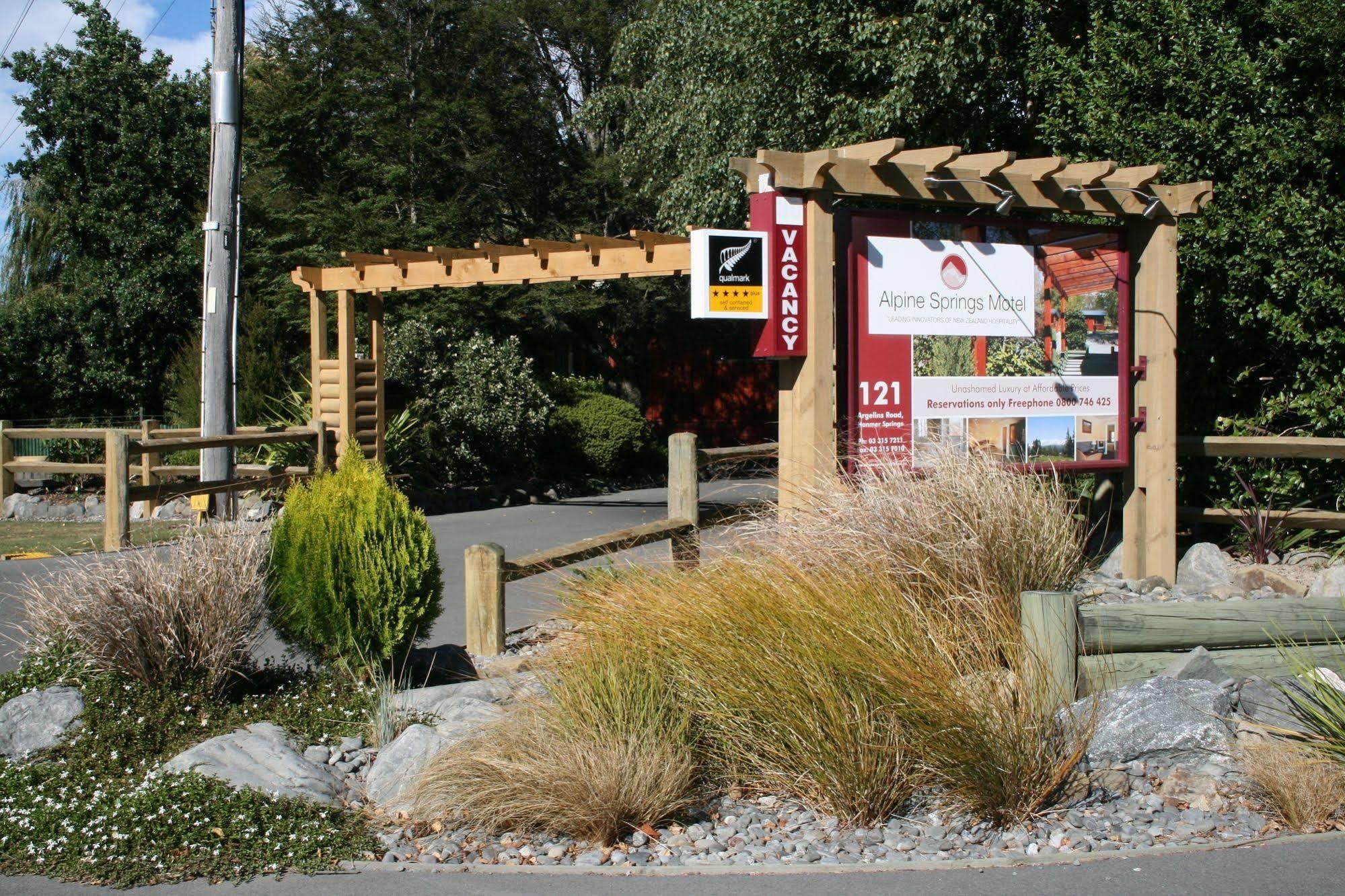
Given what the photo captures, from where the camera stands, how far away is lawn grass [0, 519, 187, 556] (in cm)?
1185

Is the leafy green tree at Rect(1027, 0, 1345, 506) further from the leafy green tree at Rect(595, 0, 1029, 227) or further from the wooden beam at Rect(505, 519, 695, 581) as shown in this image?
the wooden beam at Rect(505, 519, 695, 581)

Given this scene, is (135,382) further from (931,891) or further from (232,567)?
(931,891)

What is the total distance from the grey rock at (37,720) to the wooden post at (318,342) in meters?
9.64

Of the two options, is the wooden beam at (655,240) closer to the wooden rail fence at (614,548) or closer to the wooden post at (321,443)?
the wooden rail fence at (614,548)

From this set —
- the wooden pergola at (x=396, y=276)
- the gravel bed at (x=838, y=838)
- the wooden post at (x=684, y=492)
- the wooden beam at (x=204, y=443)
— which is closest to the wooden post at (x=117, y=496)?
the wooden beam at (x=204, y=443)

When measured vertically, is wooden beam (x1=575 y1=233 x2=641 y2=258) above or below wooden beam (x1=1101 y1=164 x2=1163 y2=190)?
above

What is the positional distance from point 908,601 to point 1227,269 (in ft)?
21.9

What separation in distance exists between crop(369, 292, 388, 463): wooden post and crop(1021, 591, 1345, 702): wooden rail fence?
36.7ft

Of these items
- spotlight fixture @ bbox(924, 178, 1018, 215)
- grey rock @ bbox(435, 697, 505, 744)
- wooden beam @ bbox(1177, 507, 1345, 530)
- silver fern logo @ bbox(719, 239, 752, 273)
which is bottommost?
grey rock @ bbox(435, 697, 505, 744)

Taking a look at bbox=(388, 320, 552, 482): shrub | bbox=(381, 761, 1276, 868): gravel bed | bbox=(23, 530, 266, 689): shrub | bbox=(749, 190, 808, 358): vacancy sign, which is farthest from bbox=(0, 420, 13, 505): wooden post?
bbox=(381, 761, 1276, 868): gravel bed

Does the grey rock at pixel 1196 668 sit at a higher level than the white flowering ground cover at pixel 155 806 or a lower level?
higher

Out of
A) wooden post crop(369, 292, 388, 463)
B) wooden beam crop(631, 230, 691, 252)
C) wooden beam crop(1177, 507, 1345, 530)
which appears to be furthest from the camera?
wooden post crop(369, 292, 388, 463)

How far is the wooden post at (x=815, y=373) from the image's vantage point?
7770mm

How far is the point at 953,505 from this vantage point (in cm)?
658
